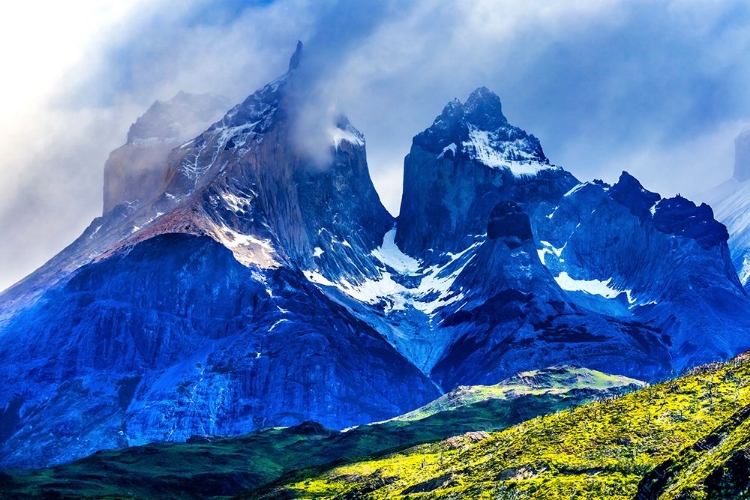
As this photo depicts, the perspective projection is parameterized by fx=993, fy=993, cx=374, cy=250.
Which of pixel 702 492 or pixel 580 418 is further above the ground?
pixel 580 418

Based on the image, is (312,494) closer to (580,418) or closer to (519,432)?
(519,432)

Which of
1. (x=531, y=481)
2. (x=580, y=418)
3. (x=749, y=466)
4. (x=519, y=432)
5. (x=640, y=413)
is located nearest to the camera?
(x=749, y=466)

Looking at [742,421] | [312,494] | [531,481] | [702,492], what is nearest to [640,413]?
[531,481]

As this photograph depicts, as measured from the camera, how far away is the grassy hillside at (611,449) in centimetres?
10094

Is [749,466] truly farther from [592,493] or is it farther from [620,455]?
[620,455]

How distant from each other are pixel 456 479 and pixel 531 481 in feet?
64.9

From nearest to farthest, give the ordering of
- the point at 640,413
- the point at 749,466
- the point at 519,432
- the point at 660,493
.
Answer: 1. the point at 749,466
2. the point at 660,493
3. the point at 640,413
4. the point at 519,432

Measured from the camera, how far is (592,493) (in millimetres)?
112938

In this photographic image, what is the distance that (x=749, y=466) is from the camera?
8419 centimetres

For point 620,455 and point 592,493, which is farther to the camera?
point 620,455

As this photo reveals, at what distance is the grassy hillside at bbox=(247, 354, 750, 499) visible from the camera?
331 feet

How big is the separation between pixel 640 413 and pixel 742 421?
3890cm

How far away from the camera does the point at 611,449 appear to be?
126m

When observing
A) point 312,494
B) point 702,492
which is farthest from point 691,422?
point 312,494
